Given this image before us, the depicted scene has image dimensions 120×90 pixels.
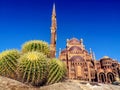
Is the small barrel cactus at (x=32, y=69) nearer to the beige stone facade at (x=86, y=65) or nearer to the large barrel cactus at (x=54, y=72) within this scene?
the large barrel cactus at (x=54, y=72)

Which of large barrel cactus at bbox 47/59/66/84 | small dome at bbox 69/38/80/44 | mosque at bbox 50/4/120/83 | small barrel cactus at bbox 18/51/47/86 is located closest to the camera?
small barrel cactus at bbox 18/51/47/86

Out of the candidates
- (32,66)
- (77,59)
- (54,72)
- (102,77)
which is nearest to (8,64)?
(32,66)

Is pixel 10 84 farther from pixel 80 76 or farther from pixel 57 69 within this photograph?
pixel 80 76

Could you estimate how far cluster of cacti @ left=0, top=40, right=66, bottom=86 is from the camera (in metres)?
5.74

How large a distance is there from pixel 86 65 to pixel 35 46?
1698 inches

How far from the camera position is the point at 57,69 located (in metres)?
6.40

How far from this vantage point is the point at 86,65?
161ft

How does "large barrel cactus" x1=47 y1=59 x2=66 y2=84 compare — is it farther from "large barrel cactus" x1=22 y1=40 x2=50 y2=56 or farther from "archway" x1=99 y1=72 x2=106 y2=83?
"archway" x1=99 y1=72 x2=106 y2=83

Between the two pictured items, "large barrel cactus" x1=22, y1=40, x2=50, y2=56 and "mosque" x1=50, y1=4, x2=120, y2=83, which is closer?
"large barrel cactus" x1=22, y1=40, x2=50, y2=56

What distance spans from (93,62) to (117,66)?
7.10 metres

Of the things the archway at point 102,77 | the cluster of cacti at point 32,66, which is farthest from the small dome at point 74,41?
the cluster of cacti at point 32,66

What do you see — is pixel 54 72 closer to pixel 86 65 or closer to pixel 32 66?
Result: pixel 32 66

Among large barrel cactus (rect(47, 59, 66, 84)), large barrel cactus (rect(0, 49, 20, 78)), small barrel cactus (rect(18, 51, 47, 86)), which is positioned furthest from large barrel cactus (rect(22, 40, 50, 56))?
small barrel cactus (rect(18, 51, 47, 86))

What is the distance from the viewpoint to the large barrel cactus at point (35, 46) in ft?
23.3
